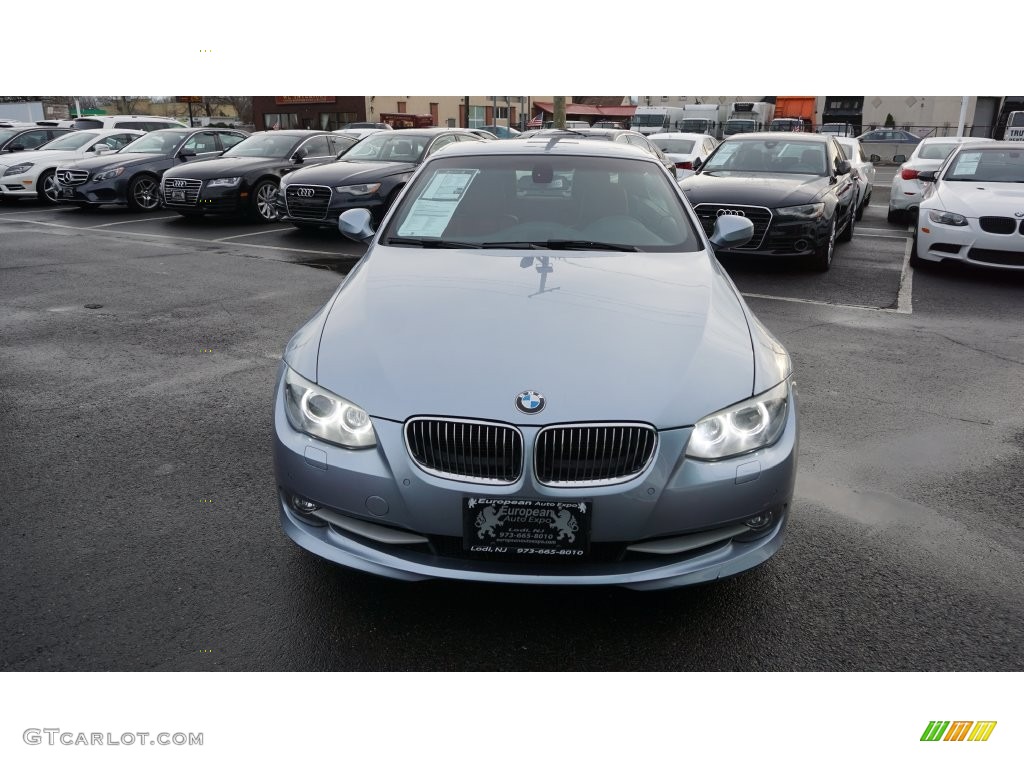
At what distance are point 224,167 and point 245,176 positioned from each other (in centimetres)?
50

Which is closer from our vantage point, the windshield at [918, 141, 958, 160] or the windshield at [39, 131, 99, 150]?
the windshield at [918, 141, 958, 160]

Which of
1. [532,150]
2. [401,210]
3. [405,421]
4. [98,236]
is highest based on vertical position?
[532,150]

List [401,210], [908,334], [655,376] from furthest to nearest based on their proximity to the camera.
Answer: [908,334] < [401,210] < [655,376]

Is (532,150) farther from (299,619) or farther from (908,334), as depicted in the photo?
(908,334)

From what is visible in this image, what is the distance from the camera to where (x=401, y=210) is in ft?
13.5

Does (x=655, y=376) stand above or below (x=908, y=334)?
above

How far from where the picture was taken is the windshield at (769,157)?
32.2 ft

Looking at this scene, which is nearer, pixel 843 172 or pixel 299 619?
pixel 299 619

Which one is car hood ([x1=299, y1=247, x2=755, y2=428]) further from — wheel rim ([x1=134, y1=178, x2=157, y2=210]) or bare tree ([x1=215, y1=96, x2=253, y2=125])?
bare tree ([x1=215, y1=96, x2=253, y2=125])

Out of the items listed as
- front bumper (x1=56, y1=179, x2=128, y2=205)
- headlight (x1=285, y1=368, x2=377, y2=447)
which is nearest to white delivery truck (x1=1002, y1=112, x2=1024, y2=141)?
front bumper (x1=56, y1=179, x2=128, y2=205)

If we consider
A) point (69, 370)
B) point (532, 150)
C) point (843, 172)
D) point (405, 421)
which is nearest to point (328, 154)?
point (843, 172)

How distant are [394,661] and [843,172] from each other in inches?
362

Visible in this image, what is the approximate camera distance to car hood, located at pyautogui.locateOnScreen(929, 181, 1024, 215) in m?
8.52

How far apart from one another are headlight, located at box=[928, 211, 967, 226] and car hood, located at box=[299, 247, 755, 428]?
662 centimetres
